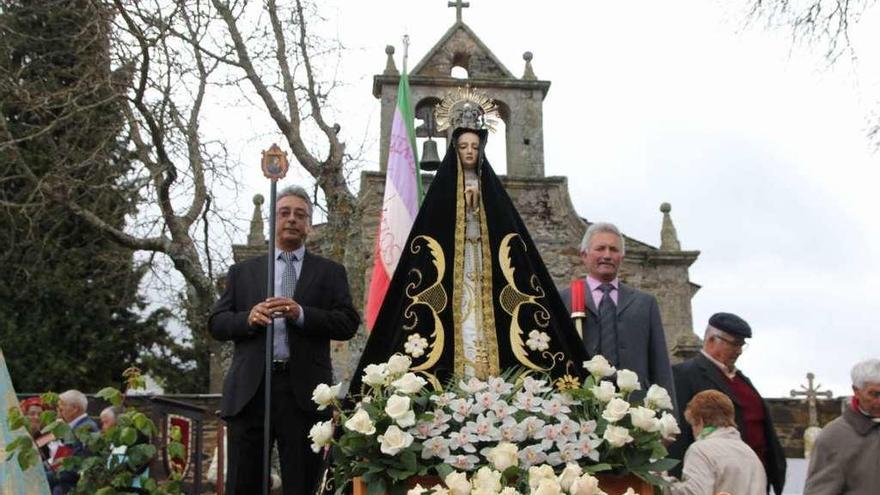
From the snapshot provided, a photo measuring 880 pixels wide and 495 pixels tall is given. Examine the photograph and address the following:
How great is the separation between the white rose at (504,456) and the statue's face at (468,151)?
6.23ft

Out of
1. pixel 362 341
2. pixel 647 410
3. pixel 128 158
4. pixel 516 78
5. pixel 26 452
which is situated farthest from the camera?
pixel 516 78

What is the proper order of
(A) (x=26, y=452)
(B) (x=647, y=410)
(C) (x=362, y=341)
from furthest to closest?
1. (C) (x=362, y=341)
2. (A) (x=26, y=452)
3. (B) (x=647, y=410)

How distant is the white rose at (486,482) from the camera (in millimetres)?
3859

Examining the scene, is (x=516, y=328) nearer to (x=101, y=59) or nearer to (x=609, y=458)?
(x=609, y=458)

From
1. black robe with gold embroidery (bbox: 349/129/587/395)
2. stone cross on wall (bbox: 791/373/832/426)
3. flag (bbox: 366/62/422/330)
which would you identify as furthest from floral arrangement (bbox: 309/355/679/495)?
stone cross on wall (bbox: 791/373/832/426)

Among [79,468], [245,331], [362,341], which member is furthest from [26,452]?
[362,341]

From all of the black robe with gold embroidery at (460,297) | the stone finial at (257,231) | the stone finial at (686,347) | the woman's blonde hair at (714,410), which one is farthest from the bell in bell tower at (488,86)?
the woman's blonde hair at (714,410)

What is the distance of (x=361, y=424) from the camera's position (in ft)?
14.6

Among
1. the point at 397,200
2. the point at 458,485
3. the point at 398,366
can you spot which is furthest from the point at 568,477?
the point at 397,200

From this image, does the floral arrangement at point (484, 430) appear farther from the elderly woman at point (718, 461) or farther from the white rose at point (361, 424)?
the elderly woman at point (718, 461)

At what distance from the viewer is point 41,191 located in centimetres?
1285

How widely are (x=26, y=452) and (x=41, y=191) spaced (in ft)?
24.4

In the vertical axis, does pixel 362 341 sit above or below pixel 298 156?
below

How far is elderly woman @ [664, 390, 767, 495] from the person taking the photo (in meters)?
5.07
